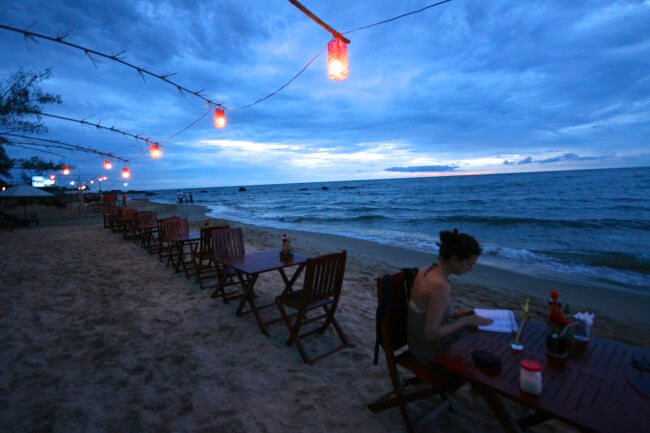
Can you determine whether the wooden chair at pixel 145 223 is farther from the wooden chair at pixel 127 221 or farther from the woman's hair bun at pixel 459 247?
the woman's hair bun at pixel 459 247

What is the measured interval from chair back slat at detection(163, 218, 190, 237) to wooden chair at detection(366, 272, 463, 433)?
600 cm

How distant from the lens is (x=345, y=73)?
3.96m

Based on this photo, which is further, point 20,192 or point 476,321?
point 20,192

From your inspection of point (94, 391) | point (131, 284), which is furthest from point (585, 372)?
point (131, 284)

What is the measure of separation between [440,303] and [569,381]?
684mm

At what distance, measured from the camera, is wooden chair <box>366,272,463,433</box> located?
80.4 inches

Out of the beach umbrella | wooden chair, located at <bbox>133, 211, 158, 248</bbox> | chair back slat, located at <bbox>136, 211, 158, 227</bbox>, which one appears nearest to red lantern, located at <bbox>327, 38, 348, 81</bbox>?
wooden chair, located at <bbox>133, 211, 158, 248</bbox>

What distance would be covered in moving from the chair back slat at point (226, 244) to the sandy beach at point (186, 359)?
2.58 feet

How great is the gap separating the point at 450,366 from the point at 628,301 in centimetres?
619

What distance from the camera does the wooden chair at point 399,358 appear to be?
2043mm

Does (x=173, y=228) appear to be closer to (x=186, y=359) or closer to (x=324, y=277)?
(x=186, y=359)

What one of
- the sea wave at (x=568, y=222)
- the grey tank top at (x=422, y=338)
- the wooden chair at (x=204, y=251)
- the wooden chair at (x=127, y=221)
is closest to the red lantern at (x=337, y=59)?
the wooden chair at (x=204, y=251)

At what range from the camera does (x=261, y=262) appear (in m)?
4.07

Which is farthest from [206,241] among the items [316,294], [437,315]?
[437,315]
